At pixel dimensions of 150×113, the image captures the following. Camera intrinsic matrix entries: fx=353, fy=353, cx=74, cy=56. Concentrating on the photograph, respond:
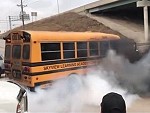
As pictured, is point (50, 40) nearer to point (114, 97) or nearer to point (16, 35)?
point (16, 35)

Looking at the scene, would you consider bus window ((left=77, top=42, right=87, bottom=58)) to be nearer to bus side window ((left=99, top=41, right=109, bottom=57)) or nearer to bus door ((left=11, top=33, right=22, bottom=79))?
bus side window ((left=99, top=41, right=109, bottom=57))

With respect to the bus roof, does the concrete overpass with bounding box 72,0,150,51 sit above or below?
above

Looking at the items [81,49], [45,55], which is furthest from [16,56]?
[81,49]

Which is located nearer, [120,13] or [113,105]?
[113,105]

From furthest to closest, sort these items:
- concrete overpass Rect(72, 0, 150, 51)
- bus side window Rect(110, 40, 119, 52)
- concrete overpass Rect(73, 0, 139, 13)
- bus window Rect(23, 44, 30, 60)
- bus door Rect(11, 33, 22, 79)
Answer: concrete overpass Rect(73, 0, 139, 13) < concrete overpass Rect(72, 0, 150, 51) < bus side window Rect(110, 40, 119, 52) < bus door Rect(11, 33, 22, 79) < bus window Rect(23, 44, 30, 60)

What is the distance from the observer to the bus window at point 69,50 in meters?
13.2

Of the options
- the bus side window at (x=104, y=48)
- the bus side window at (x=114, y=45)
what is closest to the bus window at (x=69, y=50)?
the bus side window at (x=104, y=48)

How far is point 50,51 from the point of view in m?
12.7

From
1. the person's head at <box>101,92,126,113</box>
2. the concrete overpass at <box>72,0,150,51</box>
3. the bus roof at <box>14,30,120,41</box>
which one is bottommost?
the person's head at <box>101,92,126,113</box>

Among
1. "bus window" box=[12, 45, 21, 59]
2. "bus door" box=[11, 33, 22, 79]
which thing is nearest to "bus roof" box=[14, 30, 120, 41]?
"bus door" box=[11, 33, 22, 79]

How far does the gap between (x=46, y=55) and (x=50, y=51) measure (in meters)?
0.25

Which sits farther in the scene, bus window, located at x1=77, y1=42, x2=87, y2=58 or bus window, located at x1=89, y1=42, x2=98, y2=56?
bus window, located at x1=89, y1=42, x2=98, y2=56

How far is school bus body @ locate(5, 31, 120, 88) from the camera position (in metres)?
12.1

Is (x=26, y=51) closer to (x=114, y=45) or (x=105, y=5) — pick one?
(x=114, y=45)
